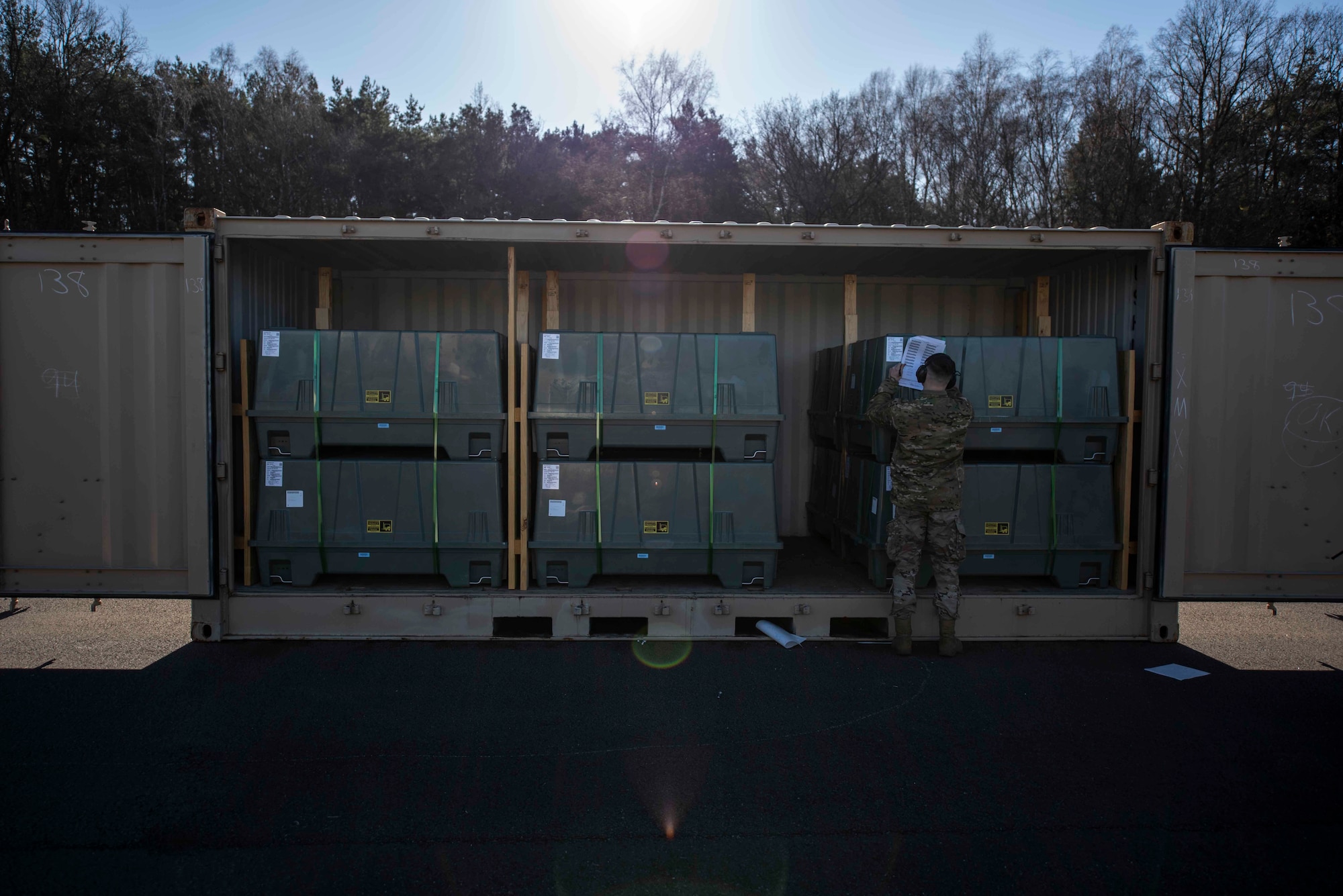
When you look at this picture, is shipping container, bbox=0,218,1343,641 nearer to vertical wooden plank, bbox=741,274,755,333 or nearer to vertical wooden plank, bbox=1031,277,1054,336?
vertical wooden plank, bbox=741,274,755,333

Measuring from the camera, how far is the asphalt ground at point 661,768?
3043 millimetres

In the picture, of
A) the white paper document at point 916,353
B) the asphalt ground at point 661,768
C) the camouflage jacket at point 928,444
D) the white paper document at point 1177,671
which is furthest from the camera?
the white paper document at point 916,353

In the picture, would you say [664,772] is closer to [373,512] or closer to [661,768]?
[661,768]

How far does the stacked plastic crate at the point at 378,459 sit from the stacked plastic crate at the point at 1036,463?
2885 mm

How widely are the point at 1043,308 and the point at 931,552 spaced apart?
9.53ft

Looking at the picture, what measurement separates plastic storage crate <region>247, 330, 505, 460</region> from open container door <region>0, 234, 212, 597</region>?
0.45 metres

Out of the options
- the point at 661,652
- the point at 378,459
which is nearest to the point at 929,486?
the point at 661,652

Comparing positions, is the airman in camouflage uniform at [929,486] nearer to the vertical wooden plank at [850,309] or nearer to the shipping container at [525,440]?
the shipping container at [525,440]

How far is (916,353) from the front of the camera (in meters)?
5.48

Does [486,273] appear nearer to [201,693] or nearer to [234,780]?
[201,693]

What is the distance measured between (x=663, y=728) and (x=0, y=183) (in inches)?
1045

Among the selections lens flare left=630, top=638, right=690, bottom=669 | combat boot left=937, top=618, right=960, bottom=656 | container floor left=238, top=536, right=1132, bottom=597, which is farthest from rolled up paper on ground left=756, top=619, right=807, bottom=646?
combat boot left=937, top=618, right=960, bottom=656

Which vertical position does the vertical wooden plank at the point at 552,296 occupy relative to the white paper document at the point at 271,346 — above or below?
above

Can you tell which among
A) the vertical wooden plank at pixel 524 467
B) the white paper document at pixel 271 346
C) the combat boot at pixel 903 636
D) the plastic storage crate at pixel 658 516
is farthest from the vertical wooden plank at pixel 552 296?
the combat boot at pixel 903 636
